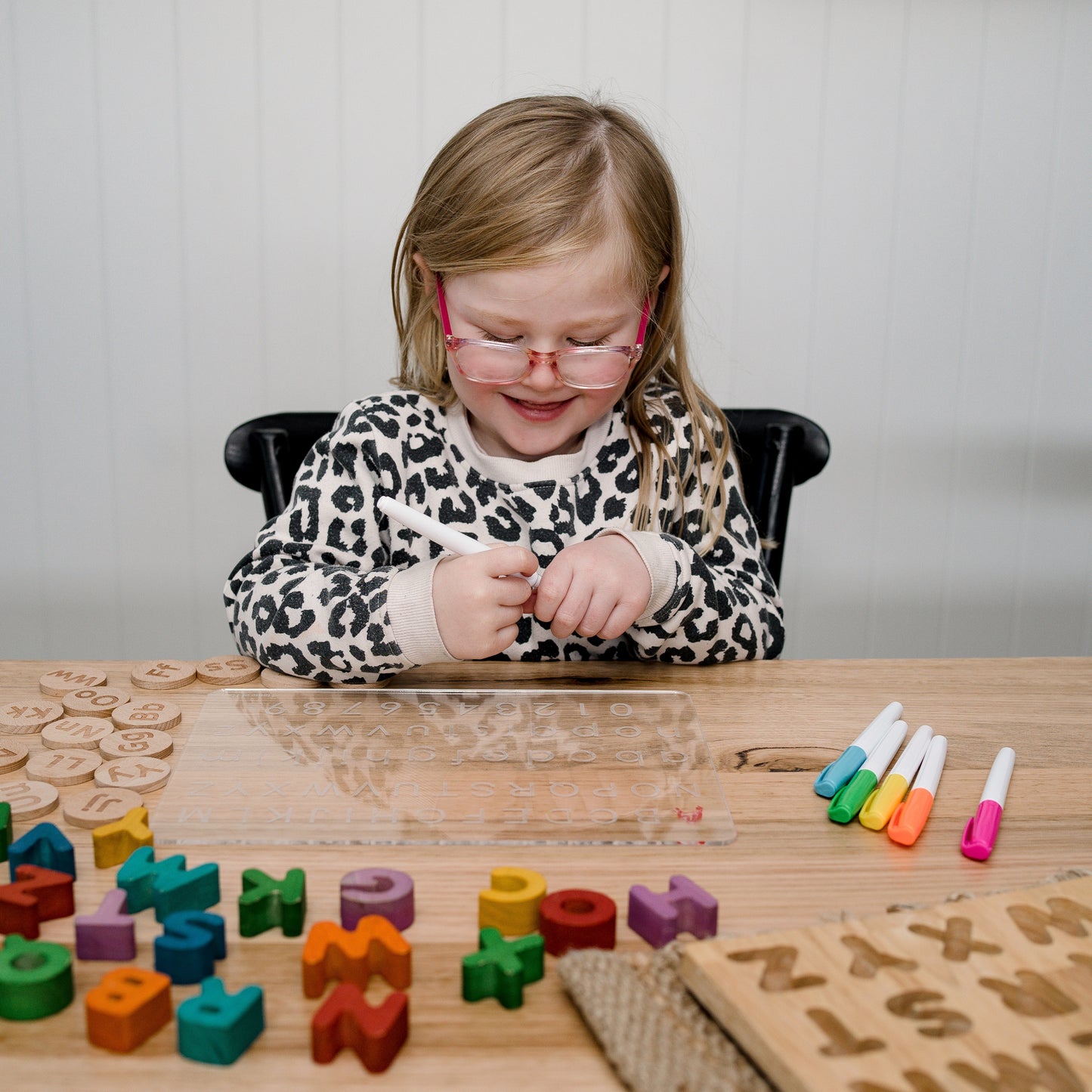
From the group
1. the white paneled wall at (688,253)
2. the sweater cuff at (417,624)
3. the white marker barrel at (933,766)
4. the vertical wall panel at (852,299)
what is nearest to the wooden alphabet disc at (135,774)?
the sweater cuff at (417,624)

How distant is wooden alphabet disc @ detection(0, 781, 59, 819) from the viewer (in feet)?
1.96

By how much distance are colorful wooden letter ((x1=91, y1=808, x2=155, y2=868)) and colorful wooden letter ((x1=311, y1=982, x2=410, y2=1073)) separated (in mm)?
181

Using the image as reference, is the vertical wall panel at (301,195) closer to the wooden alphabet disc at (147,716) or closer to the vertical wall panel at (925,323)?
the vertical wall panel at (925,323)

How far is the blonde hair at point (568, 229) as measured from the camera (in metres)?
0.96

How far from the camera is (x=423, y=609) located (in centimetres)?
83

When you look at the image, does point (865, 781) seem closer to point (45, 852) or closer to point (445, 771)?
point (445, 771)

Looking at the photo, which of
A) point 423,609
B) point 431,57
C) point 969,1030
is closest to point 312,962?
point 969,1030

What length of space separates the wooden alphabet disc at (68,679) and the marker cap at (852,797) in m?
0.53

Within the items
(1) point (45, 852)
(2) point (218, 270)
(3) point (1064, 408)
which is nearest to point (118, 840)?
(1) point (45, 852)

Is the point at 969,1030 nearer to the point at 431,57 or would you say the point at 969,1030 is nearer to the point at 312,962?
the point at 312,962

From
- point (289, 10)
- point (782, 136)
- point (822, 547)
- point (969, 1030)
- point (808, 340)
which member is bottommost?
point (822, 547)

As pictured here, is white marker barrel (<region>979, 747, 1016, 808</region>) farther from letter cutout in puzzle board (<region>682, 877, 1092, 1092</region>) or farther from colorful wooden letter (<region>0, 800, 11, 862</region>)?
colorful wooden letter (<region>0, 800, 11, 862</region>)

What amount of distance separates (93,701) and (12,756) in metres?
0.10

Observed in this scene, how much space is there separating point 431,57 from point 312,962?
5.26 feet
